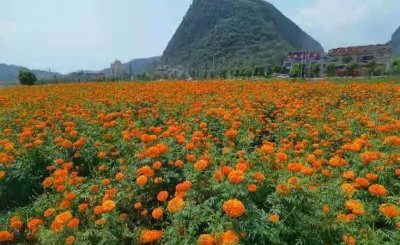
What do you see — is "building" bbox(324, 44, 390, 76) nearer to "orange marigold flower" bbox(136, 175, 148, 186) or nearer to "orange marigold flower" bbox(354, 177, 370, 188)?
"orange marigold flower" bbox(354, 177, 370, 188)

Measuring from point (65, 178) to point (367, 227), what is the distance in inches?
130

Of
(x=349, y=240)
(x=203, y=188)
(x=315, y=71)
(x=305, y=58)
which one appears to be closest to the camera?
(x=349, y=240)

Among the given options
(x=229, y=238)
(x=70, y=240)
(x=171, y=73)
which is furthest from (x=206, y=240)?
(x=171, y=73)

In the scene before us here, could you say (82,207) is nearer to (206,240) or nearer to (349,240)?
(206,240)

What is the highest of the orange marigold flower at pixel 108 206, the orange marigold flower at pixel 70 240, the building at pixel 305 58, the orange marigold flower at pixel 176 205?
the orange marigold flower at pixel 176 205

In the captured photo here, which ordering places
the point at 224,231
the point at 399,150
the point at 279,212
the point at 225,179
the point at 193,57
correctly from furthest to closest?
1. the point at 193,57
2. the point at 399,150
3. the point at 225,179
4. the point at 279,212
5. the point at 224,231

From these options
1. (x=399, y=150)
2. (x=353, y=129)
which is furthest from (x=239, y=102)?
(x=399, y=150)

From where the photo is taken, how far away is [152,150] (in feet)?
15.5

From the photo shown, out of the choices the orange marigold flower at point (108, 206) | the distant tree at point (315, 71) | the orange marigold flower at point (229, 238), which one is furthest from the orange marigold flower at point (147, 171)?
the distant tree at point (315, 71)

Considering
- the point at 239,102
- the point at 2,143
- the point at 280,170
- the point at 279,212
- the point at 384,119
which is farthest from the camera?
the point at 239,102

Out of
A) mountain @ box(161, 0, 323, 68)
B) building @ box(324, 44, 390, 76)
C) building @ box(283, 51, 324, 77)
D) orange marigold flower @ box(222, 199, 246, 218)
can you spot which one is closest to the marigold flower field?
orange marigold flower @ box(222, 199, 246, 218)

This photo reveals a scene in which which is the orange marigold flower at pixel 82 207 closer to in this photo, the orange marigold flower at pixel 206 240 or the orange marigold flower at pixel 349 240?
the orange marigold flower at pixel 206 240

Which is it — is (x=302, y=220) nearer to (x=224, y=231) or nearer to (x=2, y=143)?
(x=224, y=231)

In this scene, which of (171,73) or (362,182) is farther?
(171,73)
